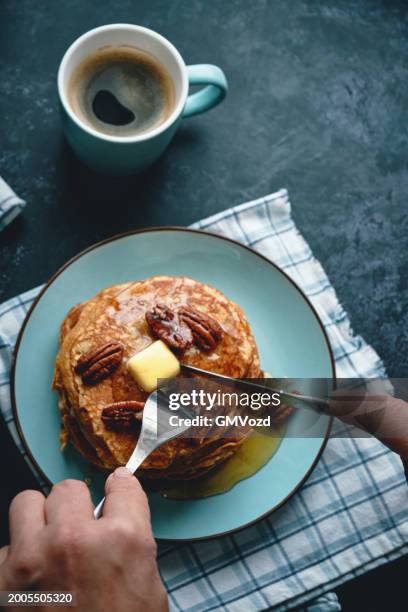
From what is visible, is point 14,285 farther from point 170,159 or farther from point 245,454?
point 245,454

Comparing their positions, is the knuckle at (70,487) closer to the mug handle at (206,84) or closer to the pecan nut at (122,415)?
the pecan nut at (122,415)

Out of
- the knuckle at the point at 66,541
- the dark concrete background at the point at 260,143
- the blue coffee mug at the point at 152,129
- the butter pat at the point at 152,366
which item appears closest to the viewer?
the knuckle at the point at 66,541

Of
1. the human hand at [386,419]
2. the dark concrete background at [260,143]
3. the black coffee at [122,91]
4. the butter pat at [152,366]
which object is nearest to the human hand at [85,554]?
the butter pat at [152,366]

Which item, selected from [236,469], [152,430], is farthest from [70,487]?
[236,469]

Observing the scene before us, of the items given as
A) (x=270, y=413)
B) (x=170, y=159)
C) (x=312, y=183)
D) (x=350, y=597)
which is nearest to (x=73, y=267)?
(x=170, y=159)

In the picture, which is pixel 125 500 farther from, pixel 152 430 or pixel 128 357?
pixel 128 357

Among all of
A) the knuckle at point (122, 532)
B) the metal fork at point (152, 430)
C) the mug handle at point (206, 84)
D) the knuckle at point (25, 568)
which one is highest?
the mug handle at point (206, 84)

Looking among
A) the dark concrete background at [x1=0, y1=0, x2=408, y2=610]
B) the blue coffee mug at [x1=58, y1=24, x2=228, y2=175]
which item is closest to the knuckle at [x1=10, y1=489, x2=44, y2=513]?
the dark concrete background at [x1=0, y1=0, x2=408, y2=610]
